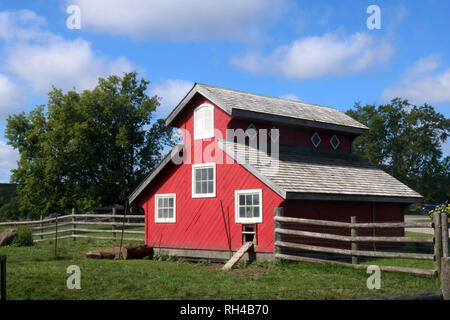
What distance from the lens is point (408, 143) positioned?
69.1 meters

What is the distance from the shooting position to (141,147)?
1939 inches

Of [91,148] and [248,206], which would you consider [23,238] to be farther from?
[91,148]

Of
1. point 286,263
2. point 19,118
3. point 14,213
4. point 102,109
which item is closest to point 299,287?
point 286,263

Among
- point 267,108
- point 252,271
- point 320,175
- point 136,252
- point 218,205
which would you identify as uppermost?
point 267,108

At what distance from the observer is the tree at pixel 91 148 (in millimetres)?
45250

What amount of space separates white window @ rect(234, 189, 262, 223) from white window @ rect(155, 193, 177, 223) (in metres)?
3.57

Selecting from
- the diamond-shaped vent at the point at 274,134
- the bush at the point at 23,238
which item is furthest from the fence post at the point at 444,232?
the bush at the point at 23,238

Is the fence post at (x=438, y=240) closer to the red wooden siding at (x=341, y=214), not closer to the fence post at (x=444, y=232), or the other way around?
the fence post at (x=444, y=232)

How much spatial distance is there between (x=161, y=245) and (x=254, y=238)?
5247mm

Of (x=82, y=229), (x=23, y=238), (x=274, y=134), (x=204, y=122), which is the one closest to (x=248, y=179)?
(x=274, y=134)

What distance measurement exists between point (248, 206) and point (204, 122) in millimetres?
4264

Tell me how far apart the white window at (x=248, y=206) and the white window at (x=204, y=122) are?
292cm

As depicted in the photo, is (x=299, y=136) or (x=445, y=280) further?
(x=299, y=136)
